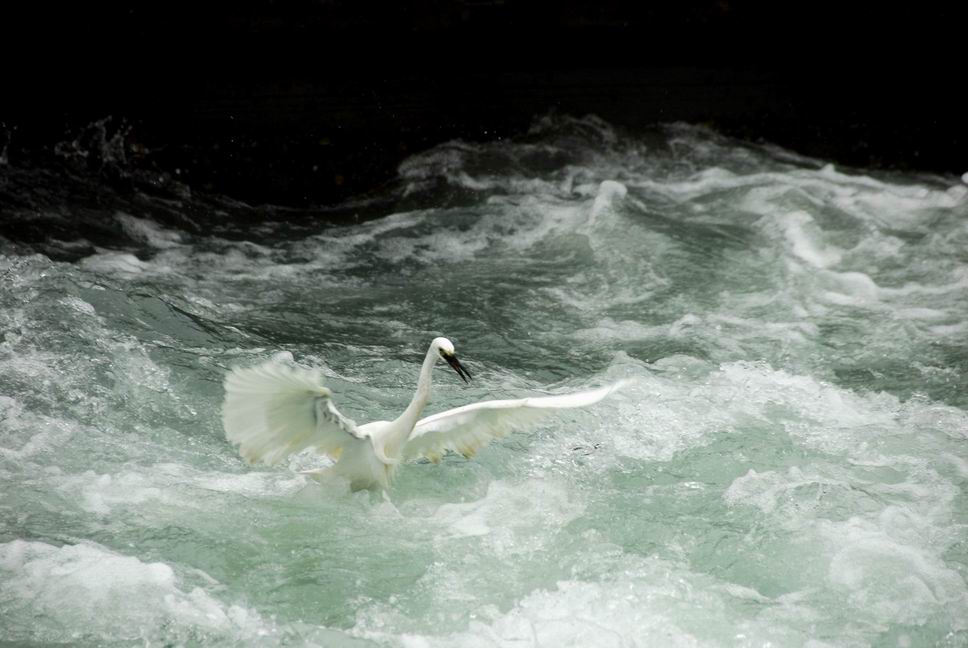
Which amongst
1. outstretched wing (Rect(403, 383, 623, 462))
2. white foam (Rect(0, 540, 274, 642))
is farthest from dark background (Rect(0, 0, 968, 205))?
white foam (Rect(0, 540, 274, 642))

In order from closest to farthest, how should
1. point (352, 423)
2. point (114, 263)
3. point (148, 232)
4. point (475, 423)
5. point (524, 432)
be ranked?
point (352, 423), point (475, 423), point (524, 432), point (114, 263), point (148, 232)

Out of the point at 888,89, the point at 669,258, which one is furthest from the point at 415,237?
the point at 888,89

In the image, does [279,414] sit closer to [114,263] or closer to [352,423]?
[352,423]

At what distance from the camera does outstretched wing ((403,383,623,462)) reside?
3.41 m

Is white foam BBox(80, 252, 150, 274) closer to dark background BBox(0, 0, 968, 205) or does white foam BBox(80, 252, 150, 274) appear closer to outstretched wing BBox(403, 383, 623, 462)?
dark background BBox(0, 0, 968, 205)

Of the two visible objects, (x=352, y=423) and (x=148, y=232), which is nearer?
(x=352, y=423)

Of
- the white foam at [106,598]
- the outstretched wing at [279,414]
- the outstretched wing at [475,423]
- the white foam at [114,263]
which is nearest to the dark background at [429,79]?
the white foam at [114,263]

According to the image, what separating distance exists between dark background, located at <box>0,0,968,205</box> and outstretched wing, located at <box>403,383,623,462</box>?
152 inches

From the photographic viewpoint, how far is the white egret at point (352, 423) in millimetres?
3111

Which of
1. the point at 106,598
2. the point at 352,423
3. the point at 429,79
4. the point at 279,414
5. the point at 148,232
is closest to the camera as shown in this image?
the point at 106,598

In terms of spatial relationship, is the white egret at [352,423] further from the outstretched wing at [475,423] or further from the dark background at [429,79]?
the dark background at [429,79]

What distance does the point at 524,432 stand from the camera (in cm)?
408

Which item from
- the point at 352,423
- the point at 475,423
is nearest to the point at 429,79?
the point at 475,423

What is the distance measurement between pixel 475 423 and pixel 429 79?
14.3 feet
